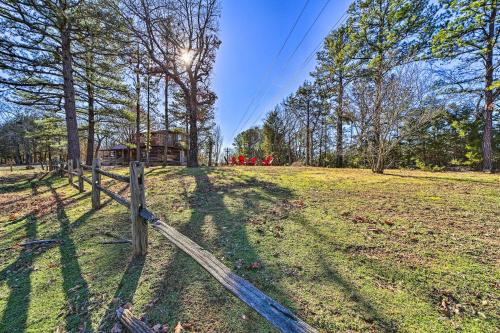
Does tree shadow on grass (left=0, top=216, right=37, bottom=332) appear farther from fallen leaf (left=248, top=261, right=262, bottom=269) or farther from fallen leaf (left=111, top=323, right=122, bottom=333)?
fallen leaf (left=248, top=261, right=262, bottom=269)

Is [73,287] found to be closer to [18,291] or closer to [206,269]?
[18,291]

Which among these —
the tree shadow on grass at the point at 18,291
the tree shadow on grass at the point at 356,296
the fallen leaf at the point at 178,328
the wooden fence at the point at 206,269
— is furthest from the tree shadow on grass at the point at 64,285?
the tree shadow on grass at the point at 356,296

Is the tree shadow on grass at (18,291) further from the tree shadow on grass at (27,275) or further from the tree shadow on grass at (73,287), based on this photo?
the tree shadow on grass at (73,287)

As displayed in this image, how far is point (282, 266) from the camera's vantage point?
2.66 meters

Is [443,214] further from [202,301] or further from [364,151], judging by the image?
[364,151]

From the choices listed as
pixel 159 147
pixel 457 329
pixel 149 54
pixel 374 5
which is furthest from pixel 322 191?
pixel 159 147

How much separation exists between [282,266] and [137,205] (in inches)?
78.5

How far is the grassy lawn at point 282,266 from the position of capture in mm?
1946

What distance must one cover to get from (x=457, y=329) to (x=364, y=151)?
8772 millimetres

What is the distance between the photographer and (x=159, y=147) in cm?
2967

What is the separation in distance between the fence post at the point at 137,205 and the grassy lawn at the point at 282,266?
0.76 feet

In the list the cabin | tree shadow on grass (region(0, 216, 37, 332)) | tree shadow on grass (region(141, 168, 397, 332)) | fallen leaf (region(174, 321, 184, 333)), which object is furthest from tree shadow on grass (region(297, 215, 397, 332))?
the cabin

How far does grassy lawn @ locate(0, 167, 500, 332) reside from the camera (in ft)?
6.39

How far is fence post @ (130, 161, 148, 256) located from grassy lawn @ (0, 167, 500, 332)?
23cm
